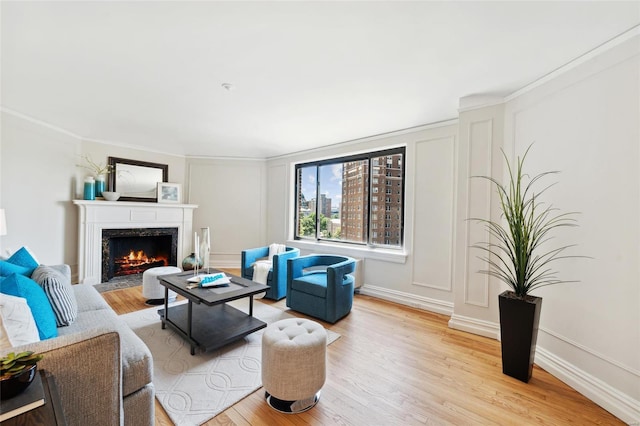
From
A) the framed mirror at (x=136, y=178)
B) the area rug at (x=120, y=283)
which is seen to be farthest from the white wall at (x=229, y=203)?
the area rug at (x=120, y=283)

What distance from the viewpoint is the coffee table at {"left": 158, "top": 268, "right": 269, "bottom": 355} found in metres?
2.24

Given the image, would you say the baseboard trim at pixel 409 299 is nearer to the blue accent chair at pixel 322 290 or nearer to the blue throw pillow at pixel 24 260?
the blue accent chair at pixel 322 290

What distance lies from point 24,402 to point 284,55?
2274 millimetres

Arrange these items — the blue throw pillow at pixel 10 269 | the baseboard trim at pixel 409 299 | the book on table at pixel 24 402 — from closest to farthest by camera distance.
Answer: the book on table at pixel 24 402 < the blue throw pillow at pixel 10 269 < the baseboard trim at pixel 409 299

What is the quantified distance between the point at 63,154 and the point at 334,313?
463 cm

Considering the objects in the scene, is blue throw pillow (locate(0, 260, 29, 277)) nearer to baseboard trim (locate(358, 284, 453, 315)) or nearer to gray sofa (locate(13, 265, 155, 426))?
gray sofa (locate(13, 265, 155, 426))

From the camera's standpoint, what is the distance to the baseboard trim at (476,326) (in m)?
2.65

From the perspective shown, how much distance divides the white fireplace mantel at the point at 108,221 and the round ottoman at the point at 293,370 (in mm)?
3950

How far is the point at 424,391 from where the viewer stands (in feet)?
6.13

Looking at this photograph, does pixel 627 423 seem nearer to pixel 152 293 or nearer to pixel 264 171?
pixel 152 293

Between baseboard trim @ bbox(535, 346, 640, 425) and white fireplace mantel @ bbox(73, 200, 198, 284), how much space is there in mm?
5480

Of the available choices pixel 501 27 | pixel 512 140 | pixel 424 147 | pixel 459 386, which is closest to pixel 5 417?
pixel 459 386

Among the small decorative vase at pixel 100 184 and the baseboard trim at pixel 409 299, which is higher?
the small decorative vase at pixel 100 184

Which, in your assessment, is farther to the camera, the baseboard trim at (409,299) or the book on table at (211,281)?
the baseboard trim at (409,299)
